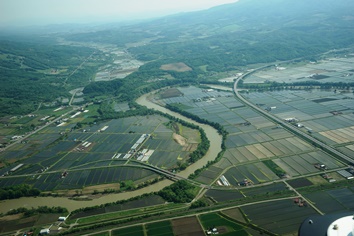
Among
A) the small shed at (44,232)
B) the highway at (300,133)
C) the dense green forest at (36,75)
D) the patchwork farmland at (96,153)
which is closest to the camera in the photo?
the small shed at (44,232)

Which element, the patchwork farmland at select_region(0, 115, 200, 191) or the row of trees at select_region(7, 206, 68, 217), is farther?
the patchwork farmland at select_region(0, 115, 200, 191)

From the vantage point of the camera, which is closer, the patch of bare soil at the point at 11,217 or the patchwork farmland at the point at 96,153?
the patch of bare soil at the point at 11,217

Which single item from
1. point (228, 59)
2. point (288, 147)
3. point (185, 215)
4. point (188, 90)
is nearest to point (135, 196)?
point (185, 215)

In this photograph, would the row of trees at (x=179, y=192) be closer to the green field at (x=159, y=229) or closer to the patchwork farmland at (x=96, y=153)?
the green field at (x=159, y=229)

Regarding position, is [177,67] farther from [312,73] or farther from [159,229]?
[159,229]

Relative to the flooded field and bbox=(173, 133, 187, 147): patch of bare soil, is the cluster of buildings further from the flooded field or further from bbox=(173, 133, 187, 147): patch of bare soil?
the flooded field

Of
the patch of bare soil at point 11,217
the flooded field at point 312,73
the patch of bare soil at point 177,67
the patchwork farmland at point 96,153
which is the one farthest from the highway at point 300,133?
the patch of bare soil at point 11,217

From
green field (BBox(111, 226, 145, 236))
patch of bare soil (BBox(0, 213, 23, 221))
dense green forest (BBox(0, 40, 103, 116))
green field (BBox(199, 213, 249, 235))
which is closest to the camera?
green field (BBox(199, 213, 249, 235))

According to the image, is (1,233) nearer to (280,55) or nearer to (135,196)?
(135,196)

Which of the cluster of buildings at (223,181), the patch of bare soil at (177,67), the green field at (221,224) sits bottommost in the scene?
the green field at (221,224)

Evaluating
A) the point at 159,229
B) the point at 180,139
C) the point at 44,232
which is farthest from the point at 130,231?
the point at 180,139

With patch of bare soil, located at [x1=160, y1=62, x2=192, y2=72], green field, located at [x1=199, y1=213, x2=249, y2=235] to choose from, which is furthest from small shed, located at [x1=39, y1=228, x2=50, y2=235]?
patch of bare soil, located at [x1=160, y1=62, x2=192, y2=72]

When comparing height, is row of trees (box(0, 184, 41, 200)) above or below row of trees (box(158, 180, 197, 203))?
above
